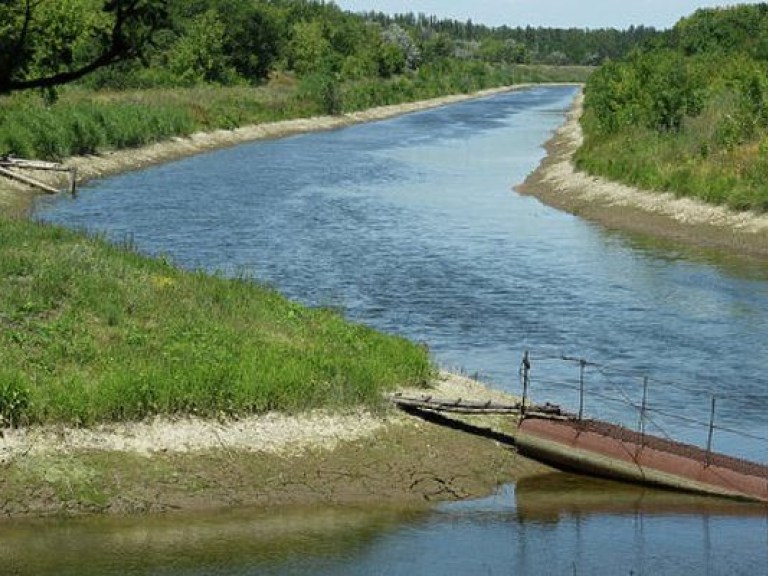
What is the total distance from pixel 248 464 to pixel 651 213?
3657cm

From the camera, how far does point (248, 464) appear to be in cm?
2003

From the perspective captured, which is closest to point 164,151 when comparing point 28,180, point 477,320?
point 28,180

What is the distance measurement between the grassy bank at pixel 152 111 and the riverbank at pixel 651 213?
920 inches

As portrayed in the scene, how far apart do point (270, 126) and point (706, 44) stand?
3843 cm

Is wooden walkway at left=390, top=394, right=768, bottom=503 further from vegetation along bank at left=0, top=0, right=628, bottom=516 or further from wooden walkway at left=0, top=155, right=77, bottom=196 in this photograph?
wooden walkway at left=0, top=155, right=77, bottom=196

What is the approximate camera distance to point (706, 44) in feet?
372

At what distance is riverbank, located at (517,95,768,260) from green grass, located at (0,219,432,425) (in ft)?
79.1

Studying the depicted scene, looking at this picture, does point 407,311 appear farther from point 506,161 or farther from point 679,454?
point 506,161

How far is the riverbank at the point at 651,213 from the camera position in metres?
47.7

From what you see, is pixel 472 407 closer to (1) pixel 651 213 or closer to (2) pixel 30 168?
(1) pixel 651 213

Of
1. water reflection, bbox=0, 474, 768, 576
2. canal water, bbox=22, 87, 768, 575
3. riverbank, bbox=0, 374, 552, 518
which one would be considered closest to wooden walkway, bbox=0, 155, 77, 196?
canal water, bbox=22, 87, 768, 575

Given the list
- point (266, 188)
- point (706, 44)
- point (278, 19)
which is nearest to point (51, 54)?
point (266, 188)

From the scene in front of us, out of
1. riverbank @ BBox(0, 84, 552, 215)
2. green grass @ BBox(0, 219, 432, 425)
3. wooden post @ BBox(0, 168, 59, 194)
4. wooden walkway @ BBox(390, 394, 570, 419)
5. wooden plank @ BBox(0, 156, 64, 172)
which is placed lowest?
riverbank @ BBox(0, 84, 552, 215)

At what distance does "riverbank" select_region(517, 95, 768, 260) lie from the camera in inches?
1880
